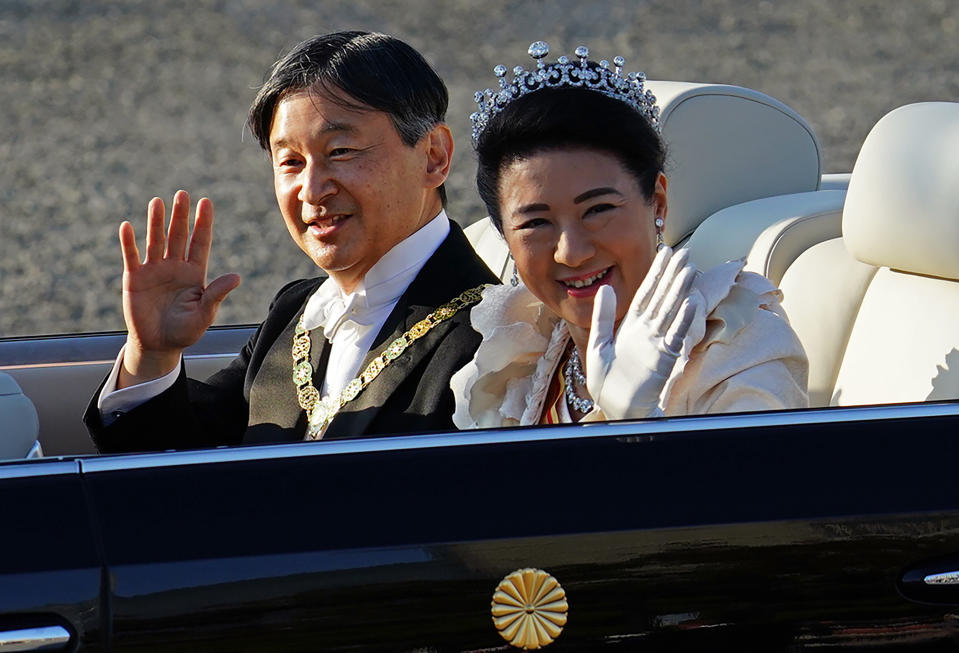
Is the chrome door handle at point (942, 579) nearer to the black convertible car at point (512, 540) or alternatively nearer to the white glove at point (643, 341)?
the black convertible car at point (512, 540)

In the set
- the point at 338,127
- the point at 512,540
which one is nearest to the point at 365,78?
the point at 338,127

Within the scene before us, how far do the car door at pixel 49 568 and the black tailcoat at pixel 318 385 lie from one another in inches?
32.2

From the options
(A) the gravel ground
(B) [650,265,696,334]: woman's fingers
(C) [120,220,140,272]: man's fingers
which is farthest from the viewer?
(A) the gravel ground

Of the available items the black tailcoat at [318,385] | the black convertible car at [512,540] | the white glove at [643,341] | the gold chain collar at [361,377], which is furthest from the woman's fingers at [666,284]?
the gold chain collar at [361,377]

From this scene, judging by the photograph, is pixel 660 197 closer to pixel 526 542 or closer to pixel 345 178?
pixel 345 178

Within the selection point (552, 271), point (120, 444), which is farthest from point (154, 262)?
point (552, 271)

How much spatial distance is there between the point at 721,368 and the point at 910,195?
430 millimetres

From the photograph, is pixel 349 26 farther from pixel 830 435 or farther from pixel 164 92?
pixel 830 435

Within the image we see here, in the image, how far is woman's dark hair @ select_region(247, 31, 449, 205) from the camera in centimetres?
228

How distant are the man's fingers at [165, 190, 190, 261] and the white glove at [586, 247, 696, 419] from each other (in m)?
0.76

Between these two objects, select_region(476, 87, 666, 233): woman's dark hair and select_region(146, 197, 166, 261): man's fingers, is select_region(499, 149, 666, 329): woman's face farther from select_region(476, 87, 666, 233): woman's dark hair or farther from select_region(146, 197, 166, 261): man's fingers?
select_region(146, 197, 166, 261): man's fingers

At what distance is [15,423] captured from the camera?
1.70m

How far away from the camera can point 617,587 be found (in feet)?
4.50

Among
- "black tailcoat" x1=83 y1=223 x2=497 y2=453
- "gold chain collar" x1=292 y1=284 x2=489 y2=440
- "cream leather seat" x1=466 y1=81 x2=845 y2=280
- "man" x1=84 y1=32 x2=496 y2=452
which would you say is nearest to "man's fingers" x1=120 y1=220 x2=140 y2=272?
"man" x1=84 y1=32 x2=496 y2=452
